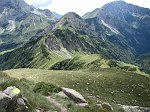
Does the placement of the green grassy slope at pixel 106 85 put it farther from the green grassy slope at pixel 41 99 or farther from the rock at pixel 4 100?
the rock at pixel 4 100

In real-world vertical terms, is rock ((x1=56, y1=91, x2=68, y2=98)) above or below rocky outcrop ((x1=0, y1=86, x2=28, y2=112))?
below

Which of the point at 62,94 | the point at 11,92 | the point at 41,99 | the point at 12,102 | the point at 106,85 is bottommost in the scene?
the point at 106,85

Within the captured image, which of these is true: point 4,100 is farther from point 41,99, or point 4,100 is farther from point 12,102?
point 41,99

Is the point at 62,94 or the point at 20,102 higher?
the point at 20,102

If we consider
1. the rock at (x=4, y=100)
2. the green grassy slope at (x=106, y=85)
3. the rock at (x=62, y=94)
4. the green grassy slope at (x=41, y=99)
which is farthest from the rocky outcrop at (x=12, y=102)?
the green grassy slope at (x=106, y=85)

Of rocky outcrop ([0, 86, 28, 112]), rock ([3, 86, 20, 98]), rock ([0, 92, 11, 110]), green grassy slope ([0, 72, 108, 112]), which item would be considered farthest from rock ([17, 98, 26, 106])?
green grassy slope ([0, 72, 108, 112])

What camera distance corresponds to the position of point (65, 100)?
30.8 m

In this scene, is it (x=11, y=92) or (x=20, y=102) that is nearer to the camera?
(x=20, y=102)

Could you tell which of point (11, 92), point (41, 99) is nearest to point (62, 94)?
point (41, 99)

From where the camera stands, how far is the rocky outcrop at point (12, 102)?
20.4 meters

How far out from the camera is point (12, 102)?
69.6ft

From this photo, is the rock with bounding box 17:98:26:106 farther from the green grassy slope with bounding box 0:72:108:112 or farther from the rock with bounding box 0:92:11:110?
the green grassy slope with bounding box 0:72:108:112

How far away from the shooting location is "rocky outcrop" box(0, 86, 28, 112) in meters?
20.4

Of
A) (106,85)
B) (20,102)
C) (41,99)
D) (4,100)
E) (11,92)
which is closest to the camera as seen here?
(4,100)
